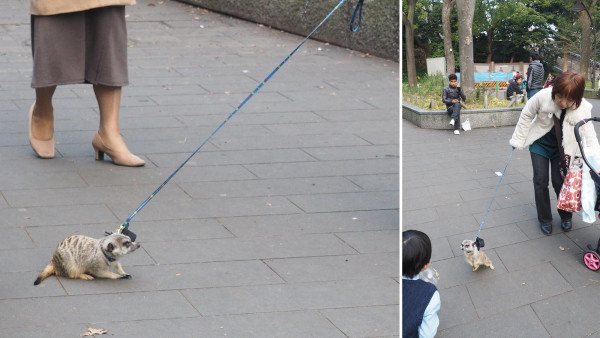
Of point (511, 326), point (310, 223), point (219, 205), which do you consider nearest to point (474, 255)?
point (511, 326)

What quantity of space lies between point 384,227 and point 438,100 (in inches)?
109

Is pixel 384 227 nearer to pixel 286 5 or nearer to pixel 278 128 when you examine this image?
pixel 278 128

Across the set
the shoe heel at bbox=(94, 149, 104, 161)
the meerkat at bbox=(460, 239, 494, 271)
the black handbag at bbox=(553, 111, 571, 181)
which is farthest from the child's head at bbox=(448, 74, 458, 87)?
the shoe heel at bbox=(94, 149, 104, 161)

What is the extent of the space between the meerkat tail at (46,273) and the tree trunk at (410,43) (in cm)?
246

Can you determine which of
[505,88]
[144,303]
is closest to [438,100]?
[505,88]

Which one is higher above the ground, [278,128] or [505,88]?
[505,88]

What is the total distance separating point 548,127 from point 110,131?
3289 mm

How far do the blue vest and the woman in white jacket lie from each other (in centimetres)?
49

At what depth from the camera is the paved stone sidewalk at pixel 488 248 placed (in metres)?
1.72

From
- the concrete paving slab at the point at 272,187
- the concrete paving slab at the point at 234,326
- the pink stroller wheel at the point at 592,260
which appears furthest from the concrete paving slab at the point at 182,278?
the pink stroller wheel at the point at 592,260

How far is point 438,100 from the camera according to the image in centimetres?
176

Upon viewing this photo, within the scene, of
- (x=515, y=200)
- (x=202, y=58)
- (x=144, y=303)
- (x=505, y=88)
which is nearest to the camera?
(x=505, y=88)

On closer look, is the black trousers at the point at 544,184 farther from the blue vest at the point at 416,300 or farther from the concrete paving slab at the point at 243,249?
the concrete paving slab at the point at 243,249

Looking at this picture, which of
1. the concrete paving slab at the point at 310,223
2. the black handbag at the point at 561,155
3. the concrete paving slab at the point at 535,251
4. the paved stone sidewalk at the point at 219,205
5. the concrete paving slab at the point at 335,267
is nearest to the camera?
the concrete paving slab at the point at 535,251
